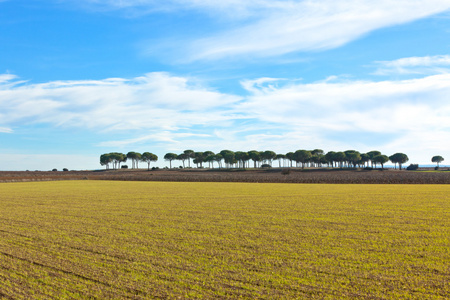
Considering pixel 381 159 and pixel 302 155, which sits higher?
pixel 302 155

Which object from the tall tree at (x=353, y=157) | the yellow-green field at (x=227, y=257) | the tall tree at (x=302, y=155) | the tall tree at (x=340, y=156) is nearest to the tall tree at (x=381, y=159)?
the tall tree at (x=353, y=157)

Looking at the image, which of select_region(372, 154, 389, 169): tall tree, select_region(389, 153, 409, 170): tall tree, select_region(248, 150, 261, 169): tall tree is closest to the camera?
select_region(389, 153, 409, 170): tall tree

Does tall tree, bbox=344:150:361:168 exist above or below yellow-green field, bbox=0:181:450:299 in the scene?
above

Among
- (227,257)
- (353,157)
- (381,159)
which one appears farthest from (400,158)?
(227,257)

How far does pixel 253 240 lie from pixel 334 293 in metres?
5.30

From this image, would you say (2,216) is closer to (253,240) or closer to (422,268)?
(253,240)

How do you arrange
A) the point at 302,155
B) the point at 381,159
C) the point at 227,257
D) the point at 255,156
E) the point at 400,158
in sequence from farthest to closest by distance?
the point at 255,156 → the point at 381,159 → the point at 400,158 → the point at 302,155 → the point at 227,257

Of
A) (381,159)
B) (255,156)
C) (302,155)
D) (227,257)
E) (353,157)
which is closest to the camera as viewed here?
(227,257)

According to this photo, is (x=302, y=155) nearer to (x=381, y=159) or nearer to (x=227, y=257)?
(x=381, y=159)

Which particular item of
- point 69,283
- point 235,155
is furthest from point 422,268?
point 235,155

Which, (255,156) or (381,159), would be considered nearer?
(381,159)

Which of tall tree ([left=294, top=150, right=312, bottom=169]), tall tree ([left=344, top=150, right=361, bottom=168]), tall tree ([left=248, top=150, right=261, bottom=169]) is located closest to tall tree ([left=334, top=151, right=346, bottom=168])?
tall tree ([left=344, top=150, right=361, bottom=168])

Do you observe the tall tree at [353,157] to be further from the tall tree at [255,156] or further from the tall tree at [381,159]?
the tall tree at [255,156]

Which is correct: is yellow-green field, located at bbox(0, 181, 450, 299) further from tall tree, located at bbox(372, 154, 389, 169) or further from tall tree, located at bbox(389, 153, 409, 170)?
tall tree, located at bbox(389, 153, 409, 170)
